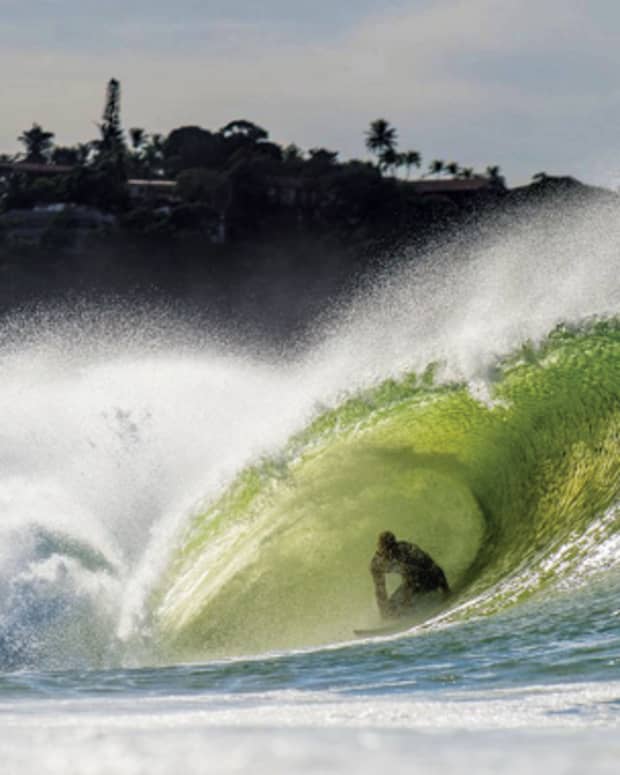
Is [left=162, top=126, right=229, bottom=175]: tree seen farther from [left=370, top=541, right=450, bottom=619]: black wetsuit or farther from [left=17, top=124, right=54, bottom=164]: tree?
[left=370, top=541, right=450, bottom=619]: black wetsuit

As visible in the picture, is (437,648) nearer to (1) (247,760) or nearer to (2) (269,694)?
(2) (269,694)

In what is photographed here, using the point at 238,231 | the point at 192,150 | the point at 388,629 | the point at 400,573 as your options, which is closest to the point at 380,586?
the point at 400,573

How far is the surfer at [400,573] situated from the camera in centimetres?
1089

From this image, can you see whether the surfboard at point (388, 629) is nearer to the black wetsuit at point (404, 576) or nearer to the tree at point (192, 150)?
the black wetsuit at point (404, 576)

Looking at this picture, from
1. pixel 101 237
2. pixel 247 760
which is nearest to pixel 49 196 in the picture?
pixel 101 237

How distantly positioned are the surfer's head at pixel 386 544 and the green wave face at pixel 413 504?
0.45 meters

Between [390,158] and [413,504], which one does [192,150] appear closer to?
[390,158]

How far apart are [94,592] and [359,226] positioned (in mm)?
109835

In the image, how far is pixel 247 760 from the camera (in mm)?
3334

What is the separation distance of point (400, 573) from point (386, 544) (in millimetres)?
261

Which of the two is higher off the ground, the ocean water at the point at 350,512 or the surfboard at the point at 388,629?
the ocean water at the point at 350,512

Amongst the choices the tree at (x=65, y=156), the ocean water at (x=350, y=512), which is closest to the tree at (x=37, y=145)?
the tree at (x=65, y=156)

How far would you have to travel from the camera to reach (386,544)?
10891 mm

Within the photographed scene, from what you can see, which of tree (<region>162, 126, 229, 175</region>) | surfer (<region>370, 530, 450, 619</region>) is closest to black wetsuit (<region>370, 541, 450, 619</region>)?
surfer (<region>370, 530, 450, 619</region>)
